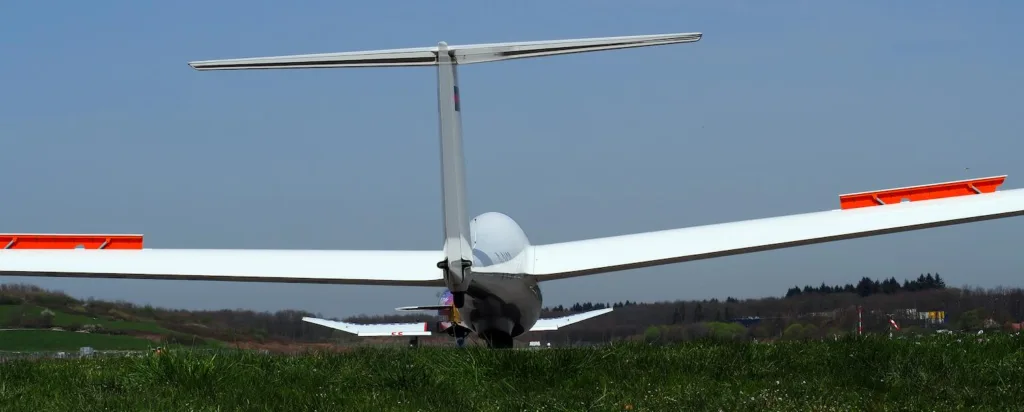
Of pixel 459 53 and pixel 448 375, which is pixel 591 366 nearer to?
pixel 448 375

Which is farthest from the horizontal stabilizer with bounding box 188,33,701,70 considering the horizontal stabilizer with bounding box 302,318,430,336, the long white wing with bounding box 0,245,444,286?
the horizontal stabilizer with bounding box 302,318,430,336

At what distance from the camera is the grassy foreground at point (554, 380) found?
26.1 ft

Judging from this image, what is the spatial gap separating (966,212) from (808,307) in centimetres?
450

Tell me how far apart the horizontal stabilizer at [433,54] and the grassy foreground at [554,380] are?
12.0 ft

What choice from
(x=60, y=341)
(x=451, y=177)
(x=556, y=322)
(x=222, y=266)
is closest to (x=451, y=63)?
(x=451, y=177)

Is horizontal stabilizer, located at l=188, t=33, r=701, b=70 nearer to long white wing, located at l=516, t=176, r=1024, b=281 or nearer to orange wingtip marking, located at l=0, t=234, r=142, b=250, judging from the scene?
long white wing, located at l=516, t=176, r=1024, b=281

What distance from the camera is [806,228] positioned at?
1658 cm

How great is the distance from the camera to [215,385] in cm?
893

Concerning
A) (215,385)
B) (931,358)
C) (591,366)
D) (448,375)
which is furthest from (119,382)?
(931,358)

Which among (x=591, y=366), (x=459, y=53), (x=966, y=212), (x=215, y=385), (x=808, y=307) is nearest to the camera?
(x=215, y=385)

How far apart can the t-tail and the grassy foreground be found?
257 centimetres

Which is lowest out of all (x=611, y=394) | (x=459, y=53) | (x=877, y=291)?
(x=611, y=394)

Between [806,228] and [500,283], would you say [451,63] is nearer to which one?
[500,283]

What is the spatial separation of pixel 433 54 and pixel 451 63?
0.31 m
